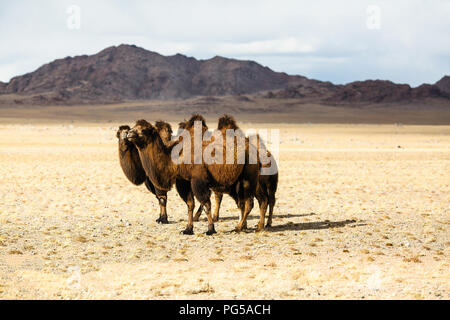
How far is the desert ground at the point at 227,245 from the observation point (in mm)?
6898

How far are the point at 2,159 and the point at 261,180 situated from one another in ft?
62.1

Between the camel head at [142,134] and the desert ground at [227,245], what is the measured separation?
1.53 m

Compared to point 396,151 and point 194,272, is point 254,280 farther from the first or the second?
point 396,151

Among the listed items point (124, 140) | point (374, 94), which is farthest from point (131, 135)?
point (374, 94)

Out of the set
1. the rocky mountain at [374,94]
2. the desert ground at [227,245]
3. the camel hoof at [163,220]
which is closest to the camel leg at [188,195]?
the desert ground at [227,245]

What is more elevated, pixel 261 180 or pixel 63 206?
pixel 261 180

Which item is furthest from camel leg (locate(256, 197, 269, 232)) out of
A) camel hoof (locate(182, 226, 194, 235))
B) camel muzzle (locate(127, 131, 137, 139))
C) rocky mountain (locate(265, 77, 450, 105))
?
rocky mountain (locate(265, 77, 450, 105))

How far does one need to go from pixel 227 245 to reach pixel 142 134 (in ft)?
7.03

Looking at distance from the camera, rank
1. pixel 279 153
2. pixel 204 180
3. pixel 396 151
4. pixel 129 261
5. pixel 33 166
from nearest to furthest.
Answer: pixel 129 261
pixel 204 180
pixel 33 166
pixel 279 153
pixel 396 151

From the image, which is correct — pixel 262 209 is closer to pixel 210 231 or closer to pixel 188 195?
pixel 210 231

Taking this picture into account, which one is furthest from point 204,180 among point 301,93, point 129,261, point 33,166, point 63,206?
point 301,93

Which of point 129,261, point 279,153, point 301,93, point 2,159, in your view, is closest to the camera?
point 129,261

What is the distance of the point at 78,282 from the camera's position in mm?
7051

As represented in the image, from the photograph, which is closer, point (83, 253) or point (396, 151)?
point (83, 253)
